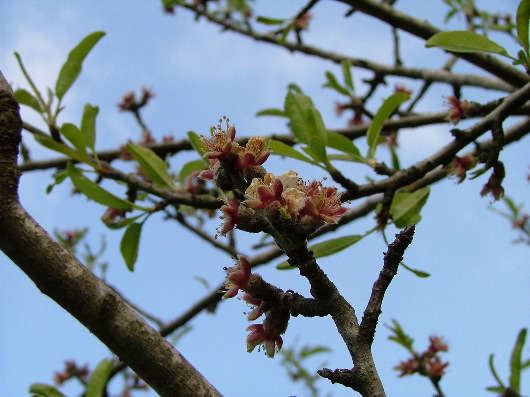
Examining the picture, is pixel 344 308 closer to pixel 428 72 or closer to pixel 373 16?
pixel 373 16

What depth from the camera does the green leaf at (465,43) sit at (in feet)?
6.43

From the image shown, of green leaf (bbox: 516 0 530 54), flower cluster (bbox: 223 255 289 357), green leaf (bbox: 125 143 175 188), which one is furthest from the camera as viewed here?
green leaf (bbox: 125 143 175 188)

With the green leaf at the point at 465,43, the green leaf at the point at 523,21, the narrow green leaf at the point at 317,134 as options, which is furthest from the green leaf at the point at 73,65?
the green leaf at the point at 523,21

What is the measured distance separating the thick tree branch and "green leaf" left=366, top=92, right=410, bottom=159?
1459 millimetres

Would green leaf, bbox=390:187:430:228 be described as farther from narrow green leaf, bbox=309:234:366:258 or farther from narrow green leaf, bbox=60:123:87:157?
narrow green leaf, bbox=60:123:87:157

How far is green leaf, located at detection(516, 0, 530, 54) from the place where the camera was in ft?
6.43

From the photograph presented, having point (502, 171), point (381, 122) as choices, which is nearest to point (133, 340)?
point (381, 122)

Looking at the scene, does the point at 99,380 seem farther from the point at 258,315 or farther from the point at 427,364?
the point at 427,364

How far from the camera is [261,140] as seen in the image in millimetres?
1312

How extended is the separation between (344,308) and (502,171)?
1560 mm

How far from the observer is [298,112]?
2096 millimetres

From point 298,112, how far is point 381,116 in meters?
0.38

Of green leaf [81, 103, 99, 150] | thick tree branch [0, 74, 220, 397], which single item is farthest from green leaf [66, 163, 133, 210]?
thick tree branch [0, 74, 220, 397]

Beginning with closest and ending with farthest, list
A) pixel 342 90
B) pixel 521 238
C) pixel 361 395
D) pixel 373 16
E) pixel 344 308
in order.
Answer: pixel 361 395
pixel 344 308
pixel 373 16
pixel 342 90
pixel 521 238
